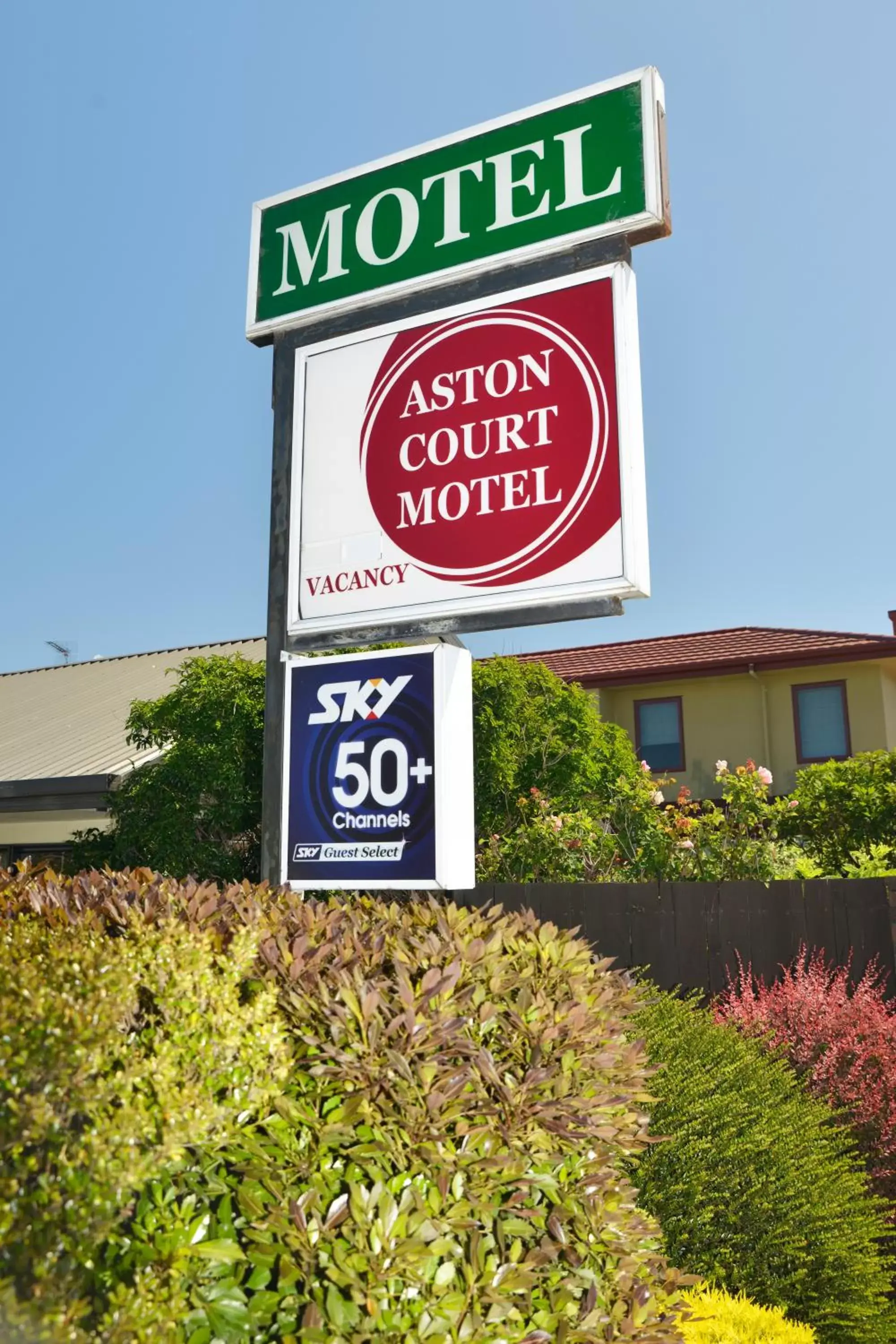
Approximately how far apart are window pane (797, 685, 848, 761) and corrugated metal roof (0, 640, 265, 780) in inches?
570

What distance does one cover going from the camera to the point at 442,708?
694cm

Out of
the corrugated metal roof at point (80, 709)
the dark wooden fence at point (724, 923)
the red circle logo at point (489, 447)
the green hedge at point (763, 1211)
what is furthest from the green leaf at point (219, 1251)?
the corrugated metal roof at point (80, 709)

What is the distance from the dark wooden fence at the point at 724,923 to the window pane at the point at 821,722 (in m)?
20.4

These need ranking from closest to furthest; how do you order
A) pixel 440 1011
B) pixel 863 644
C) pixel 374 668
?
pixel 440 1011 → pixel 374 668 → pixel 863 644

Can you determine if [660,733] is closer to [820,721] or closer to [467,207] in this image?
[820,721]

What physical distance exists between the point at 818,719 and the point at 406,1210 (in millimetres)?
27747

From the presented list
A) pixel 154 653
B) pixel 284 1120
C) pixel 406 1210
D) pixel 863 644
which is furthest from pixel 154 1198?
pixel 863 644

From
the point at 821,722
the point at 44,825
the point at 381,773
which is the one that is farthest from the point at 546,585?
the point at 821,722

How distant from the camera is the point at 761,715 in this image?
29797 mm

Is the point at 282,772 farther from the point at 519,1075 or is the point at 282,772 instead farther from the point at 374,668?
the point at 519,1075

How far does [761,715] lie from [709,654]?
7.08 ft

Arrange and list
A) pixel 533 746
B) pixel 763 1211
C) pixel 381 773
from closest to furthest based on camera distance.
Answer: pixel 763 1211
pixel 381 773
pixel 533 746

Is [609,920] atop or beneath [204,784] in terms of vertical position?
beneath

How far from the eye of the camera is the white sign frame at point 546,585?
6.55m
